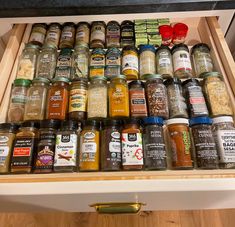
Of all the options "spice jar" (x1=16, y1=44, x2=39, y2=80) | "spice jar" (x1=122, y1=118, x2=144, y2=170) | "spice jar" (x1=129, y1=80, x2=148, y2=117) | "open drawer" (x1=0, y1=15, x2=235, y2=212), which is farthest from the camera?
"spice jar" (x1=16, y1=44, x2=39, y2=80)

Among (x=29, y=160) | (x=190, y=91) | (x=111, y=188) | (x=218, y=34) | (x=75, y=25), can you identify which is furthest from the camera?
(x=75, y=25)

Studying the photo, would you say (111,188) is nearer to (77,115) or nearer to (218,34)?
(77,115)

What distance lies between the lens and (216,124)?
0.74 meters

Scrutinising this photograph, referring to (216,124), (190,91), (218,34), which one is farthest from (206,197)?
(218,34)

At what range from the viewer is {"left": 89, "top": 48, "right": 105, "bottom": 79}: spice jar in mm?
880

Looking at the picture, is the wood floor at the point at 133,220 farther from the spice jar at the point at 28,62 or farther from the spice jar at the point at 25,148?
the spice jar at the point at 28,62

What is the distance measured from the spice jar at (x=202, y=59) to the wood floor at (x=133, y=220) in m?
0.55

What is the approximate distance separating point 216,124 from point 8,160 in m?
0.62

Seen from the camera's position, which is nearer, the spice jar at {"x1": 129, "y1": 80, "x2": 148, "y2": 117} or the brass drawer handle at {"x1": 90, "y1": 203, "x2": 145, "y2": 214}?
the brass drawer handle at {"x1": 90, "y1": 203, "x2": 145, "y2": 214}

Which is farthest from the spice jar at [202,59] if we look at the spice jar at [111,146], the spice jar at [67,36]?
the spice jar at [67,36]

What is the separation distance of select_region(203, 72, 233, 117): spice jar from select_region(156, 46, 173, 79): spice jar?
132mm

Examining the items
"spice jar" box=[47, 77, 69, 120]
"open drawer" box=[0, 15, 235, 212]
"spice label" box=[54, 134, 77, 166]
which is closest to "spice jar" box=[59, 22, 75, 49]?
"spice jar" box=[47, 77, 69, 120]

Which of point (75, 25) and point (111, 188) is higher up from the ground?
point (75, 25)

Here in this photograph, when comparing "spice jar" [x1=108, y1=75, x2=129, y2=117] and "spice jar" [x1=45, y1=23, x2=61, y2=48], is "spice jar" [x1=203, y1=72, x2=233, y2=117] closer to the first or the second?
"spice jar" [x1=108, y1=75, x2=129, y2=117]
